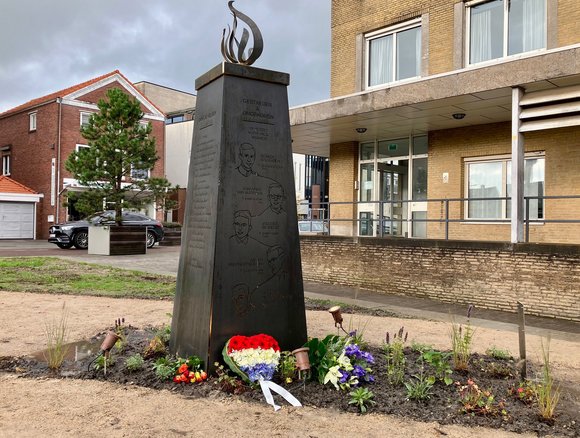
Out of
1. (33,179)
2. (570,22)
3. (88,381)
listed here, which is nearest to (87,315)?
(88,381)

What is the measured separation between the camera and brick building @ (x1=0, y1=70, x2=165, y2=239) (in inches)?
1289

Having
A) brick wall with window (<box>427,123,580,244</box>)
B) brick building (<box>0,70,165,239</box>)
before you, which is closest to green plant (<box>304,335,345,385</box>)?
brick wall with window (<box>427,123,580,244</box>)

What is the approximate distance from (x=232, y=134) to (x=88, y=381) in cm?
257

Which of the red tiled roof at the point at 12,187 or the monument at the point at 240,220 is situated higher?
the red tiled roof at the point at 12,187

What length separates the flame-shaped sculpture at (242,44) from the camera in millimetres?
5281

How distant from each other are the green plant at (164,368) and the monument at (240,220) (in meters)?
0.21

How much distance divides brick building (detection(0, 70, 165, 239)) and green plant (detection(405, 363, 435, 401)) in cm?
3061

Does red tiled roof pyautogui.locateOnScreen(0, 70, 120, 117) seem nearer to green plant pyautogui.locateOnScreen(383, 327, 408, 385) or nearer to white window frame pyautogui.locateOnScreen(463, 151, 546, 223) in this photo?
white window frame pyautogui.locateOnScreen(463, 151, 546, 223)

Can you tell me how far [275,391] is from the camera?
4367 millimetres

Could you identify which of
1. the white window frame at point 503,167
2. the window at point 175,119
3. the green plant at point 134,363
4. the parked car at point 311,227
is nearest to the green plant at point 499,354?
the green plant at point 134,363

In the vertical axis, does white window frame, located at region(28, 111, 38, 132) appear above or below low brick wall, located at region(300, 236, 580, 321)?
above

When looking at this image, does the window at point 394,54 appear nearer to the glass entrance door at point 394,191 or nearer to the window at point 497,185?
the glass entrance door at point 394,191

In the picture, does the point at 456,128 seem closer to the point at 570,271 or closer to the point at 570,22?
the point at 570,22

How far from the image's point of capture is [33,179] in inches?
1356
